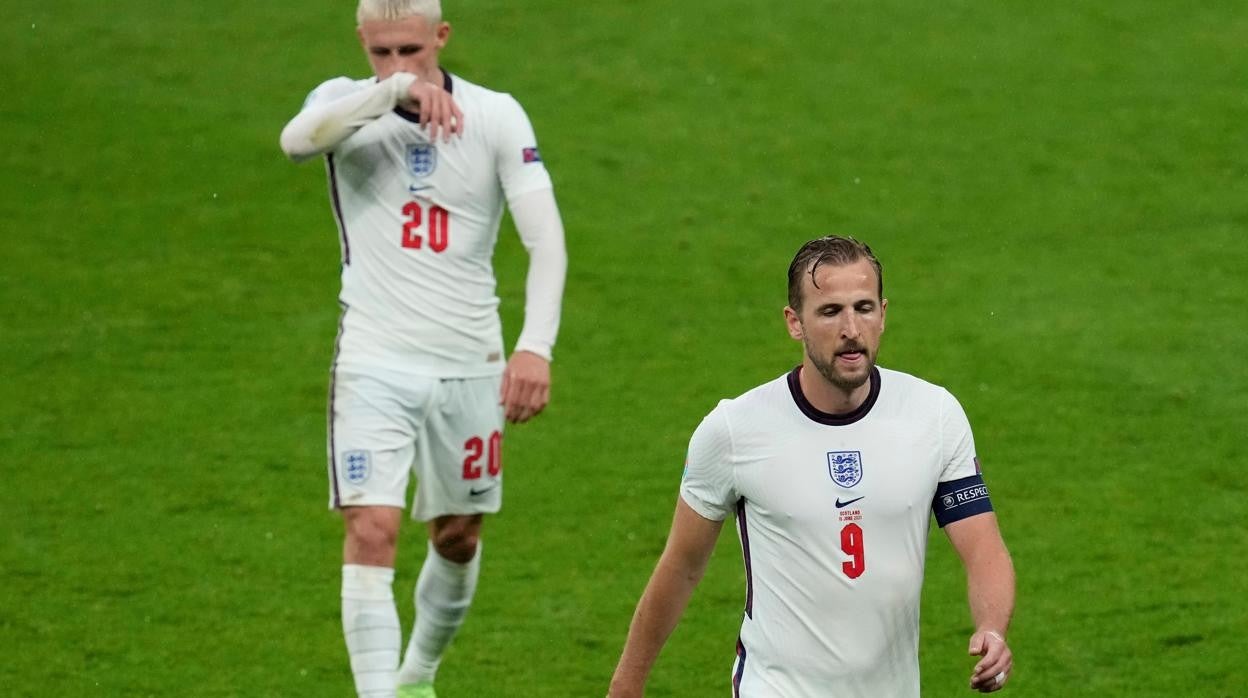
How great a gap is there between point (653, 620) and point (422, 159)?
89.3 inches

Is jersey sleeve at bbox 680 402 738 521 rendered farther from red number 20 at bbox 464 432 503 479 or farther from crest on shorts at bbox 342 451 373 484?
red number 20 at bbox 464 432 503 479

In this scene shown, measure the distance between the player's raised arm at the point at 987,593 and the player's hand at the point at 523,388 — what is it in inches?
74.2

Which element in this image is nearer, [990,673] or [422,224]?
[990,673]

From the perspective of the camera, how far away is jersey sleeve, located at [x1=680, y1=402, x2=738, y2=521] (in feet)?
14.9

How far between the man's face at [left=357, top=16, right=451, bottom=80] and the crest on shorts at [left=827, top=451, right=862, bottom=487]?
94.4 inches

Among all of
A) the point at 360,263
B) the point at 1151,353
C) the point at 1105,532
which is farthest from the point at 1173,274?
the point at 360,263

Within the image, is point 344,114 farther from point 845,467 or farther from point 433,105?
point 845,467

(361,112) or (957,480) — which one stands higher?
(361,112)

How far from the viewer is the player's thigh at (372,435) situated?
608cm

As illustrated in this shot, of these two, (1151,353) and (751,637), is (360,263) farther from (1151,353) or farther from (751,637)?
(1151,353)

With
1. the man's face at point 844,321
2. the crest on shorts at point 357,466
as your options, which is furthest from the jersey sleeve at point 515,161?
the man's face at point 844,321

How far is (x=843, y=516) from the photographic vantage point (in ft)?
14.6

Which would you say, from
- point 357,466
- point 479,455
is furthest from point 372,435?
point 479,455

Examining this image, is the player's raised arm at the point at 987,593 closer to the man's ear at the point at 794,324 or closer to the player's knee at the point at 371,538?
the man's ear at the point at 794,324
